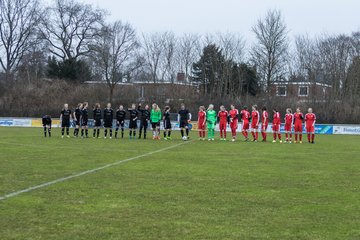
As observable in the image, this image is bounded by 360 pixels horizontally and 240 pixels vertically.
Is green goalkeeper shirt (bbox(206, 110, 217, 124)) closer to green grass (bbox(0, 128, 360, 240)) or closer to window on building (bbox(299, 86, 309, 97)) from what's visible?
green grass (bbox(0, 128, 360, 240))

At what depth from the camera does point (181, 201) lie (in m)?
8.64

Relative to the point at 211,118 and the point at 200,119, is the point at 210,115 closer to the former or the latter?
the point at 211,118

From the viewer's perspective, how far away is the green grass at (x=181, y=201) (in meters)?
6.57

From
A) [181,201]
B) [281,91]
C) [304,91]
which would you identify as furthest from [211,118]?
[304,91]

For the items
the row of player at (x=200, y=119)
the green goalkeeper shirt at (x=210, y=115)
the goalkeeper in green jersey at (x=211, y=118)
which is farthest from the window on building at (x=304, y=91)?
the green goalkeeper shirt at (x=210, y=115)

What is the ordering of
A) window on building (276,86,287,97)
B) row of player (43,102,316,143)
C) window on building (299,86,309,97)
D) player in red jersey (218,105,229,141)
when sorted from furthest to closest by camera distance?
window on building (276,86,287,97)
window on building (299,86,309,97)
player in red jersey (218,105,229,141)
row of player (43,102,316,143)

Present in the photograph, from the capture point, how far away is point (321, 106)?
53875 mm

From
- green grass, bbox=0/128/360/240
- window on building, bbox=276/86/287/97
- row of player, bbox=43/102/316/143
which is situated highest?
window on building, bbox=276/86/287/97

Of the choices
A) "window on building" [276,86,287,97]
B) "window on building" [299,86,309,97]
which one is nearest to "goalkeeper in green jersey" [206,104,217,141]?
"window on building" [276,86,287,97]

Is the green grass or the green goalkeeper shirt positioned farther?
the green goalkeeper shirt

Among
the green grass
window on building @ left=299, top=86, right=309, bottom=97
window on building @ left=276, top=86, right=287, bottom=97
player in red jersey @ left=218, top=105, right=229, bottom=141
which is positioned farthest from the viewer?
window on building @ left=276, top=86, right=287, bottom=97

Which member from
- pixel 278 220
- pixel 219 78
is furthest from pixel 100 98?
pixel 278 220

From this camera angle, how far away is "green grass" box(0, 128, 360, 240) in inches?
259

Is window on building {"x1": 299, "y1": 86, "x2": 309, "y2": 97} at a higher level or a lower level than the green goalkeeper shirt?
higher
